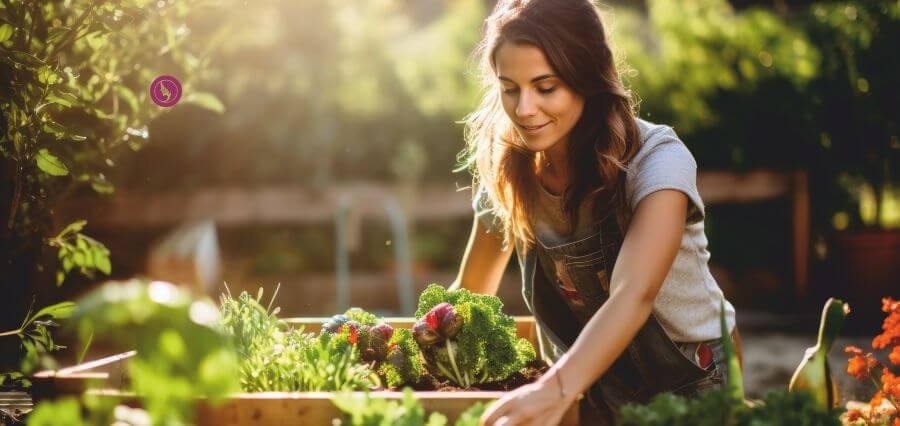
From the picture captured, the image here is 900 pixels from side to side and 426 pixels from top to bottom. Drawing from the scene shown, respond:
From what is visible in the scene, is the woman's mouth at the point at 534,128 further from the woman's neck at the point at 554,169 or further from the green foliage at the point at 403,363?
the green foliage at the point at 403,363

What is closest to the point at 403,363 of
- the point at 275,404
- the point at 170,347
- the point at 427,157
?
the point at 275,404

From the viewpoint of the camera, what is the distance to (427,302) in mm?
2125

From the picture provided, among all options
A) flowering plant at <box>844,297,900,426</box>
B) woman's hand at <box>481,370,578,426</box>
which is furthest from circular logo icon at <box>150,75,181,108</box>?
flowering plant at <box>844,297,900,426</box>

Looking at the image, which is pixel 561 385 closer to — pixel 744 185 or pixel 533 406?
pixel 533 406

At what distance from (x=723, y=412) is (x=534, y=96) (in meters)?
0.94

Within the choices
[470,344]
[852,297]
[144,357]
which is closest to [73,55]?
[470,344]

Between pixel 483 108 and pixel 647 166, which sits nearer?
pixel 647 166

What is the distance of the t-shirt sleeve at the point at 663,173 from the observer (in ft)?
6.18

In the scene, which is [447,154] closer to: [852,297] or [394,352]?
[852,297]

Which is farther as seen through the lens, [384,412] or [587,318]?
[587,318]

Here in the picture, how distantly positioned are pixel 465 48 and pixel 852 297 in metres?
3.50

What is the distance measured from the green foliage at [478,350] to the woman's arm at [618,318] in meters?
0.33

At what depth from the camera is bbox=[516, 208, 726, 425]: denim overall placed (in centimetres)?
206

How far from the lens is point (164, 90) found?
7.46 ft
